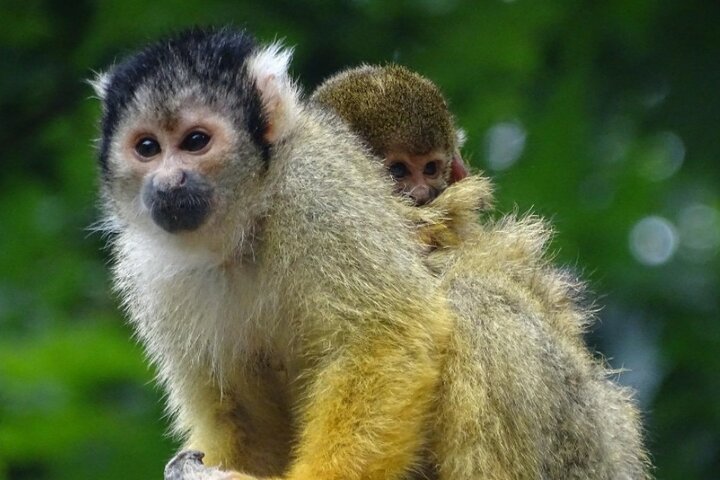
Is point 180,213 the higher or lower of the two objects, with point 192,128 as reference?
lower

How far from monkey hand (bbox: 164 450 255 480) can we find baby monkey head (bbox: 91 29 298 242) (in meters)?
1.00

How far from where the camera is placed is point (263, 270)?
5805mm

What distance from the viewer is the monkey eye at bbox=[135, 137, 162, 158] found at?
6012 mm

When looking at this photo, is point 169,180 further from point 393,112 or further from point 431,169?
point 431,169

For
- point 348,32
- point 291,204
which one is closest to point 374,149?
point 291,204

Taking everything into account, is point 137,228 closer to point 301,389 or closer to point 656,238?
point 301,389

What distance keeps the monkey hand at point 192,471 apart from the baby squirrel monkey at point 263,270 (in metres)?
0.01

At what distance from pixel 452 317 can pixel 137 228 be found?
61.8 inches

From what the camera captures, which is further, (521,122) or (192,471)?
(521,122)

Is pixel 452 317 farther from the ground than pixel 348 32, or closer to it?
closer to it

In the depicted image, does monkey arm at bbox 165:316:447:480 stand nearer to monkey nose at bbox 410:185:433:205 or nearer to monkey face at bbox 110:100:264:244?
monkey face at bbox 110:100:264:244

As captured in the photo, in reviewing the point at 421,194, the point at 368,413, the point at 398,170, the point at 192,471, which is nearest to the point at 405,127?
the point at 398,170

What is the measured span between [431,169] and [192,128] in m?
1.40

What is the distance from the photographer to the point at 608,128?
33.3ft
